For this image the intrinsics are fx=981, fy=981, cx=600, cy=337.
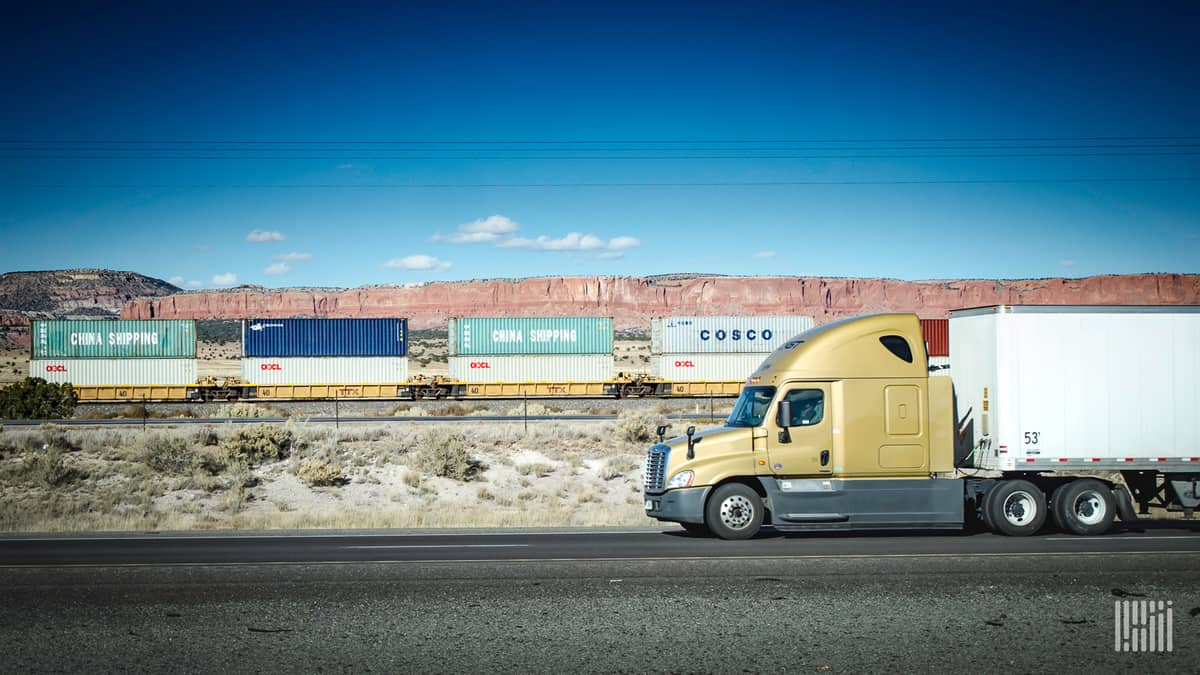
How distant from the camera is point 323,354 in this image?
49.6 m

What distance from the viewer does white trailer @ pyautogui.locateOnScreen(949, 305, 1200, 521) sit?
13.8m

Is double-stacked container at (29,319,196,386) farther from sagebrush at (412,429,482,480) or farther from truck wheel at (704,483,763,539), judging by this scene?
truck wheel at (704,483,763,539)

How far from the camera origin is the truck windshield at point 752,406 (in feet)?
45.8

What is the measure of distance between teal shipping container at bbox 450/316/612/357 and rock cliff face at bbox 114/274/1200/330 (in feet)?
404

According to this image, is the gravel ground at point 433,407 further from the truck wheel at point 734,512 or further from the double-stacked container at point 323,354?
the truck wheel at point 734,512

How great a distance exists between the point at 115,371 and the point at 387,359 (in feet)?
45.9

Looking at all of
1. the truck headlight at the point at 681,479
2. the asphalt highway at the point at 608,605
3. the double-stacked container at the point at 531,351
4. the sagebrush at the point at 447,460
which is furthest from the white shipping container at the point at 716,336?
the truck headlight at the point at 681,479

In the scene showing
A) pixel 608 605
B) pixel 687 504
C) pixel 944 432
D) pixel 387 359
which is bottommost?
→ pixel 608 605

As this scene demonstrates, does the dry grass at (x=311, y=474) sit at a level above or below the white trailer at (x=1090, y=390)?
below

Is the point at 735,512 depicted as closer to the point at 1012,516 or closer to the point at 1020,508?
the point at 1012,516

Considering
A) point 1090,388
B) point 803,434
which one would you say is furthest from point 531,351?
point 1090,388

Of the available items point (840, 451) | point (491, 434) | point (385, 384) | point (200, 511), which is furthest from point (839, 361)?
point (385, 384)

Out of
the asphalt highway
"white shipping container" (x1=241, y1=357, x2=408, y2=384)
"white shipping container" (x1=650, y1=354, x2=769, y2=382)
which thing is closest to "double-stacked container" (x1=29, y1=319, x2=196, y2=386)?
"white shipping container" (x1=241, y1=357, x2=408, y2=384)

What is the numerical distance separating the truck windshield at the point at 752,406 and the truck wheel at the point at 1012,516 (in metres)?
3.43
